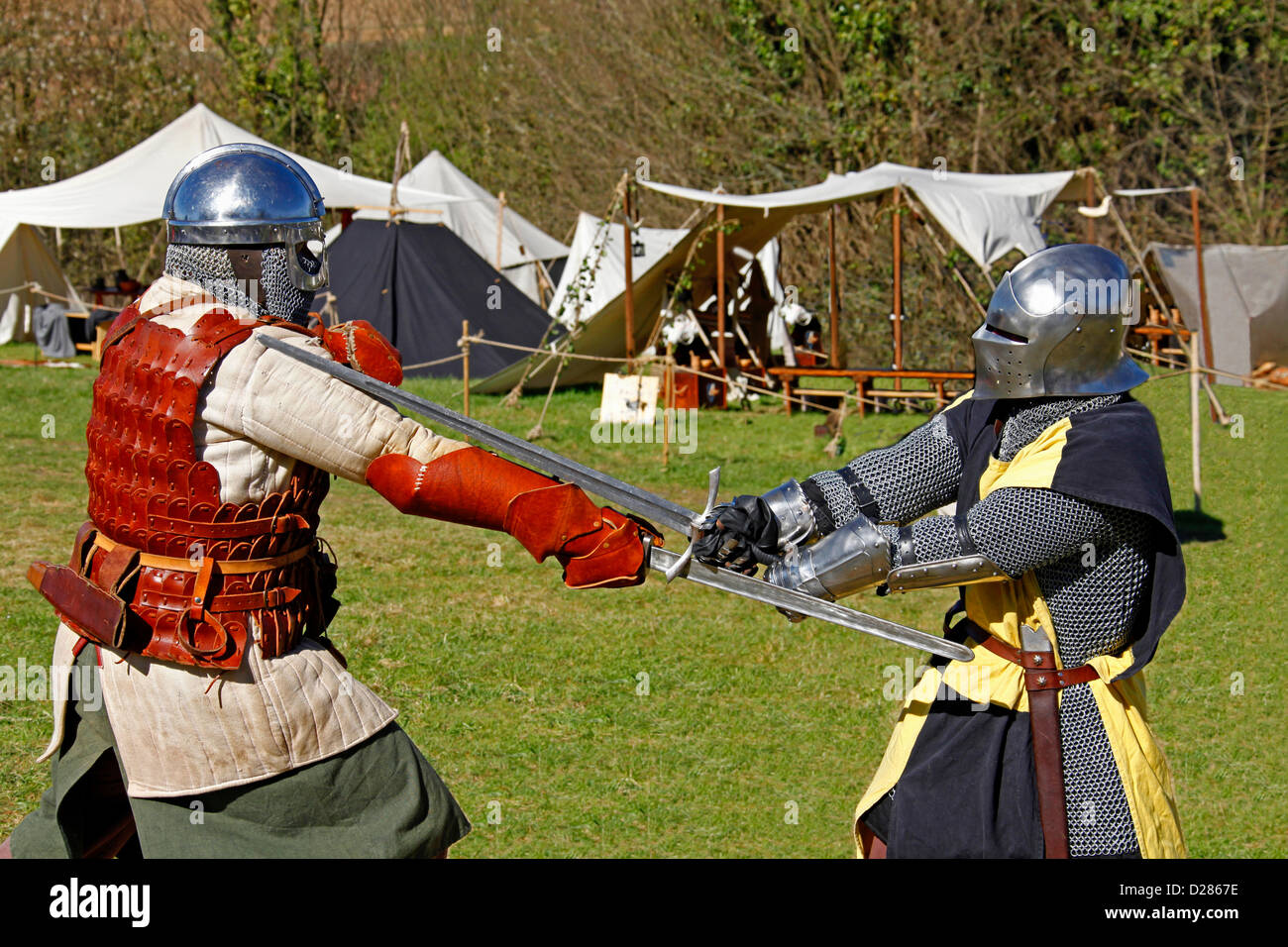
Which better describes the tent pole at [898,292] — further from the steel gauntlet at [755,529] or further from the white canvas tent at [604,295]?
the steel gauntlet at [755,529]

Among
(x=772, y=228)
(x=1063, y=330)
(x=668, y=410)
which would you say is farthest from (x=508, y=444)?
(x=772, y=228)

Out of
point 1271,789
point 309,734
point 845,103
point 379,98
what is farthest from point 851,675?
point 379,98

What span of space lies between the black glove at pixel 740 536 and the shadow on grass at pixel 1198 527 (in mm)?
5775

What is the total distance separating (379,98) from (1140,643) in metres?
23.5

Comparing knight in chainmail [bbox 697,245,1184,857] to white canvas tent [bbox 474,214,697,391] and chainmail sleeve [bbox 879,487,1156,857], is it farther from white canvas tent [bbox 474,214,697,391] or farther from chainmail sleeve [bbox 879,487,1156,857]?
white canvas tent [bbox 474,214,697,391]

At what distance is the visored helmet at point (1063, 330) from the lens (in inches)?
101

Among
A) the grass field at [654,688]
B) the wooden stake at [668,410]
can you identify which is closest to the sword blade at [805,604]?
the grass field at [654,688]

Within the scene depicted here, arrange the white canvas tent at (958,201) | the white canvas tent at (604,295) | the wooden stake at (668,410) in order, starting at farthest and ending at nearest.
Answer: the white canvas tent at (604,295) < the white canvas tent at (958,201) < the wooden stake at (668,410)

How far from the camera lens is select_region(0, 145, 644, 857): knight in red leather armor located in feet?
7.88

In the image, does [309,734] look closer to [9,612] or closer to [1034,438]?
[1034,438]

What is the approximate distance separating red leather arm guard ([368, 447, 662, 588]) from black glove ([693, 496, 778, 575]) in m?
0.22

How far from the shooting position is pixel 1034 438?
2654mm

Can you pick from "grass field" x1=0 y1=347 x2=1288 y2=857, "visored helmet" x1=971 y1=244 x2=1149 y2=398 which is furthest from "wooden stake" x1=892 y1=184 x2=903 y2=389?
"visored helmet" x1=971 y1=244 x2=1149 y2=398

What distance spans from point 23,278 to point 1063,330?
55.6ft
